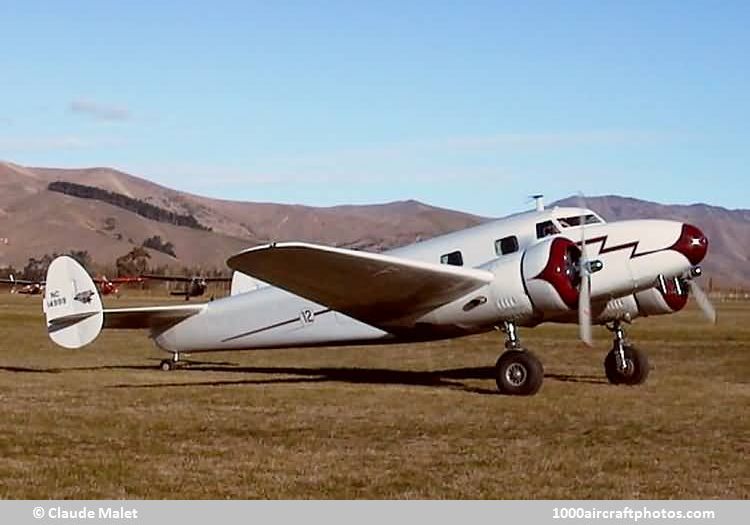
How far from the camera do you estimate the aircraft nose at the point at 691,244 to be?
49.8ft

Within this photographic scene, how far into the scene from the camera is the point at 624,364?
56.6ft

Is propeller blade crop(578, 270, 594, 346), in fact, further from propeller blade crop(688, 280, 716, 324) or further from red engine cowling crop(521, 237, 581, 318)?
propeller blade crop(688, 280, 716, 324)

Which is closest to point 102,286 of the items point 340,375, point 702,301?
point 340,375

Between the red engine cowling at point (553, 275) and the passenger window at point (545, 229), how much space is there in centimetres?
73

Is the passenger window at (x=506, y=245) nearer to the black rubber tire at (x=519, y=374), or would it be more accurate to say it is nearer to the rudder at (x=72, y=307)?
the black rubber tire at (x=519, y=374)

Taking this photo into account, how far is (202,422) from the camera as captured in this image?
482 inches

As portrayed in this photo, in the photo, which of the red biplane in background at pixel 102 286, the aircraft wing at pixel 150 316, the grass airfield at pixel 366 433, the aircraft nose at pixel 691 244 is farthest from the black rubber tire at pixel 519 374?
the red biplane in background at pixel 102 286

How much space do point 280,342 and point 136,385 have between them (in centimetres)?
276

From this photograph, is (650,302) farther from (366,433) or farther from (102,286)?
(102,286)

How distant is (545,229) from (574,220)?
0.47 metres

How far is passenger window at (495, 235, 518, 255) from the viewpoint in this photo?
1666cm

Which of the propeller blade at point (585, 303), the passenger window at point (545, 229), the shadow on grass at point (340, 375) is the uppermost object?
the passenger window at point (545, 229)
